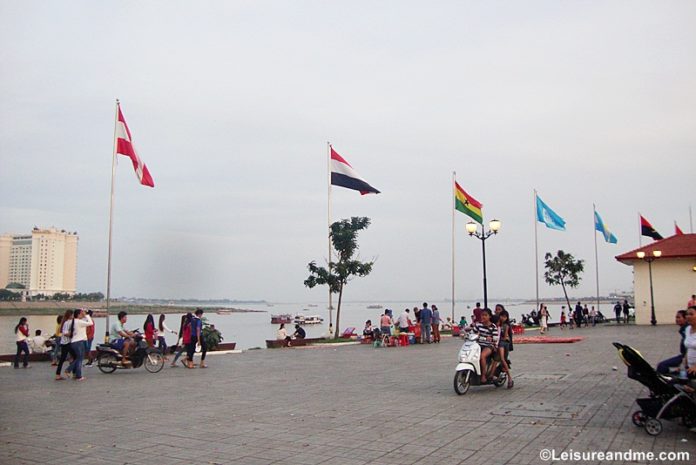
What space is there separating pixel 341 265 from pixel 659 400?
2378 cm

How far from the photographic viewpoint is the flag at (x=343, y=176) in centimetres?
2852

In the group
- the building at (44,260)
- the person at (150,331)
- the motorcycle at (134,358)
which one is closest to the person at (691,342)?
the motorcycle at (134,358)

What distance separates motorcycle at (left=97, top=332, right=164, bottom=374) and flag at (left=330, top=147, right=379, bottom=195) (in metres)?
14.6

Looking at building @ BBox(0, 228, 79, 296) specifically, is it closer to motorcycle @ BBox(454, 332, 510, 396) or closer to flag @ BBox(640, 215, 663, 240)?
motorcycle @ BBox(454, 332, 510, 396)

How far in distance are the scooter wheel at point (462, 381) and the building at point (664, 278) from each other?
2862 cm

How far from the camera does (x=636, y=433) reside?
716 centimetres

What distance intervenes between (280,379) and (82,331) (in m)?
4.69

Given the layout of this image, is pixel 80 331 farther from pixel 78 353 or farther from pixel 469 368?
pixel 469 368

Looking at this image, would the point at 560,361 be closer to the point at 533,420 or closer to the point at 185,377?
the point at 533,420

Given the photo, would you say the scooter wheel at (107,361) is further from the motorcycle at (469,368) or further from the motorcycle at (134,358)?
the motorcycle at (469,368)

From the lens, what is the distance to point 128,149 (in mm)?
20656

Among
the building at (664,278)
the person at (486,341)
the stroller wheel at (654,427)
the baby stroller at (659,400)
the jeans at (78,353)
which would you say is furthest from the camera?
the building at (664,278)

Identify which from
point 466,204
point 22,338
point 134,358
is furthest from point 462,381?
point 466,204

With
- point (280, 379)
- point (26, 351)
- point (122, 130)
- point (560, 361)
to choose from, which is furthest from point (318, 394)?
point (122, 130)
